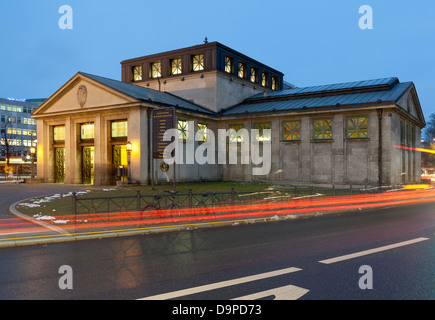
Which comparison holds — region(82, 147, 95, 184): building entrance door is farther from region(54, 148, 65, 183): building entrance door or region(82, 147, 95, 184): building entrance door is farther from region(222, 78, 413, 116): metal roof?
region(222, 78, 413, 116): metal roof

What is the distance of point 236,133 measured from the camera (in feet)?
125

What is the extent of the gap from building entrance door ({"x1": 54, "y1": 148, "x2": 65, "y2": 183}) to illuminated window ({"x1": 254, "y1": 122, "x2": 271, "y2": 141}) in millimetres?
20559

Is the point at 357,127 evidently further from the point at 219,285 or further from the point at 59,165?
the point at 59,165

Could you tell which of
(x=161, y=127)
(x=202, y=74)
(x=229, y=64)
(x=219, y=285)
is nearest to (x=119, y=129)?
(x=202, y=74)

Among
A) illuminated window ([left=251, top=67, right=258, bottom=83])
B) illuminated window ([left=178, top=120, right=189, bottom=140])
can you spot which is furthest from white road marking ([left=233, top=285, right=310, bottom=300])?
illuminated window ([left=251, top=67, right=258, bottom=83])

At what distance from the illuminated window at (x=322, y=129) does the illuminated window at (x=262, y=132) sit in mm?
4629

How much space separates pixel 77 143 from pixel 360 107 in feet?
87.8

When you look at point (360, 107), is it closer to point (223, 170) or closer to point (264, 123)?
point (264, 123)

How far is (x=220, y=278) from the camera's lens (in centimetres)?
667

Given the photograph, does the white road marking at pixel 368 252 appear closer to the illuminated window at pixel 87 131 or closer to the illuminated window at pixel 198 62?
the illuminated window at pixel 87 131

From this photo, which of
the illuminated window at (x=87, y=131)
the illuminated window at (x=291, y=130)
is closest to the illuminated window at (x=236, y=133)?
the illuminated window at (x=291, y=130)

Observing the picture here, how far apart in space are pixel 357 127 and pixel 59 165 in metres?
30.0
